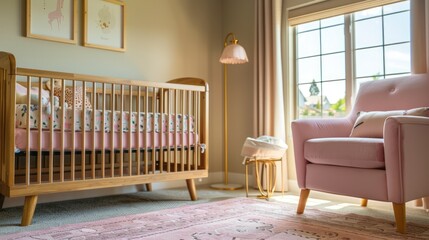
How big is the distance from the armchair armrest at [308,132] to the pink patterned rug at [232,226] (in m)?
0.31

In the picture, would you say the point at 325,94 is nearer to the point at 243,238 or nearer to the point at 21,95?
the point at 243,238

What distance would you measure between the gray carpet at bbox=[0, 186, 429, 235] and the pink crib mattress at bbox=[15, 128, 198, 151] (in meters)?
0.43

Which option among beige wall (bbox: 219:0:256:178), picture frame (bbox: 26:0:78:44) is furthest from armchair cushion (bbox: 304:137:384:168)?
picture frame (bbox: 26:0:78:44)

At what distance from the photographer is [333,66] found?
3.35 meters

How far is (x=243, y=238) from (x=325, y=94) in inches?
75.3

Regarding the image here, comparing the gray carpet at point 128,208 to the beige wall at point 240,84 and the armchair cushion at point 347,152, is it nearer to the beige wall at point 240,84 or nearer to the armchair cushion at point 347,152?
the armchair cushion at point 347,152

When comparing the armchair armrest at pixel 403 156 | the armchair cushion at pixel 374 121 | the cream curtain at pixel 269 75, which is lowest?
the armchair armrest at pixel 403 156

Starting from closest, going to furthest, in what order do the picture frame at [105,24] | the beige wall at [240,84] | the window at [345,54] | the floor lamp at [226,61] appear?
the window at [345,54], the picture frame at [105,24], the floor lamp at [226,61], the beige wall at [240,84]

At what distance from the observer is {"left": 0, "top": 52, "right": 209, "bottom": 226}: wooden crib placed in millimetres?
2184

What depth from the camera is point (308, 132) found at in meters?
2.51

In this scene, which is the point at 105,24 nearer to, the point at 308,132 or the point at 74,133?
the point at 74,133

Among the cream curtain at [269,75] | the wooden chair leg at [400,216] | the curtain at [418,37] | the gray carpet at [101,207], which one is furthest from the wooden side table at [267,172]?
the curtain at [418,37]

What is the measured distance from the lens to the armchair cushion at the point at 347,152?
6.82 feet

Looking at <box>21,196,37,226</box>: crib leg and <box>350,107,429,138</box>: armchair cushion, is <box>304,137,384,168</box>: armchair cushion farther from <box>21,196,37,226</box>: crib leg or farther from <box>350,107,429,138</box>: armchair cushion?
<box>21,196,37,226</box>: crib leg
